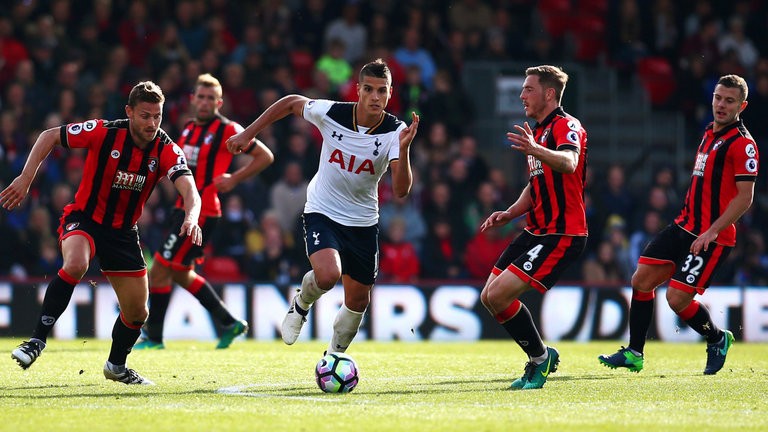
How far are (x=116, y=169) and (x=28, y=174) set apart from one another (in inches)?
24.3

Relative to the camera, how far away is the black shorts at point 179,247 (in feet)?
36.3

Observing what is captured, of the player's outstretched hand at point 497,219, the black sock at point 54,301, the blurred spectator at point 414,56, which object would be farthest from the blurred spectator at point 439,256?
the black sock at point 54,301

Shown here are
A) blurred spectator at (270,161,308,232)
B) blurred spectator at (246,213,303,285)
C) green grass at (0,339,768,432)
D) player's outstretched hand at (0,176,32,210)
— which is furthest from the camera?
blurred spectator at (270,161,308,232)

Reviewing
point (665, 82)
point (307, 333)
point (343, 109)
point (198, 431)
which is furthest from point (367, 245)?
point (665, 82)

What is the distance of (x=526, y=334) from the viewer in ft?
27.2

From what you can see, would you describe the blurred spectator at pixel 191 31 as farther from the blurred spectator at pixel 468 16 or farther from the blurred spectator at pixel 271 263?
the blurred spectator at pixel 468 16

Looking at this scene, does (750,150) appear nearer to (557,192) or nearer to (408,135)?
(557,192)

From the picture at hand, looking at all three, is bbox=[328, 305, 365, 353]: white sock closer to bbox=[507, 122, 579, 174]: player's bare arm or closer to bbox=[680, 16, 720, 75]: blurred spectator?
bbox=[507, 122, 579, 174]: player's bare arm

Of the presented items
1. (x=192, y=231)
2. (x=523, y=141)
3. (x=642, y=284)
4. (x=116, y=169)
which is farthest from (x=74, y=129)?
(x=642, y=284)

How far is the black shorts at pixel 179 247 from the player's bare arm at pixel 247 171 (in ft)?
1.38

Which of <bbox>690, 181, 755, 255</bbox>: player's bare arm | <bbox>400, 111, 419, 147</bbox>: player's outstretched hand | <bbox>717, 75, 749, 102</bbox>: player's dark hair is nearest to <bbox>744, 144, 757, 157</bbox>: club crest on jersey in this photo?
<bbox>690, 181, 755, 255</bbox>: player's bare arm

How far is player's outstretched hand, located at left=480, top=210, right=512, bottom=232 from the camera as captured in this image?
29.2 feet

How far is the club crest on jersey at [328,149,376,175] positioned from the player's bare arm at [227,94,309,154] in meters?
0.41

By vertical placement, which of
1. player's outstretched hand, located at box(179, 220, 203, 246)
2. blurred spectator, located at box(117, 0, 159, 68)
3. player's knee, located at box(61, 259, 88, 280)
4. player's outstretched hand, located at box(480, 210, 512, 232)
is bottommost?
player's knee, located at box(61, 259, 88, 280)
